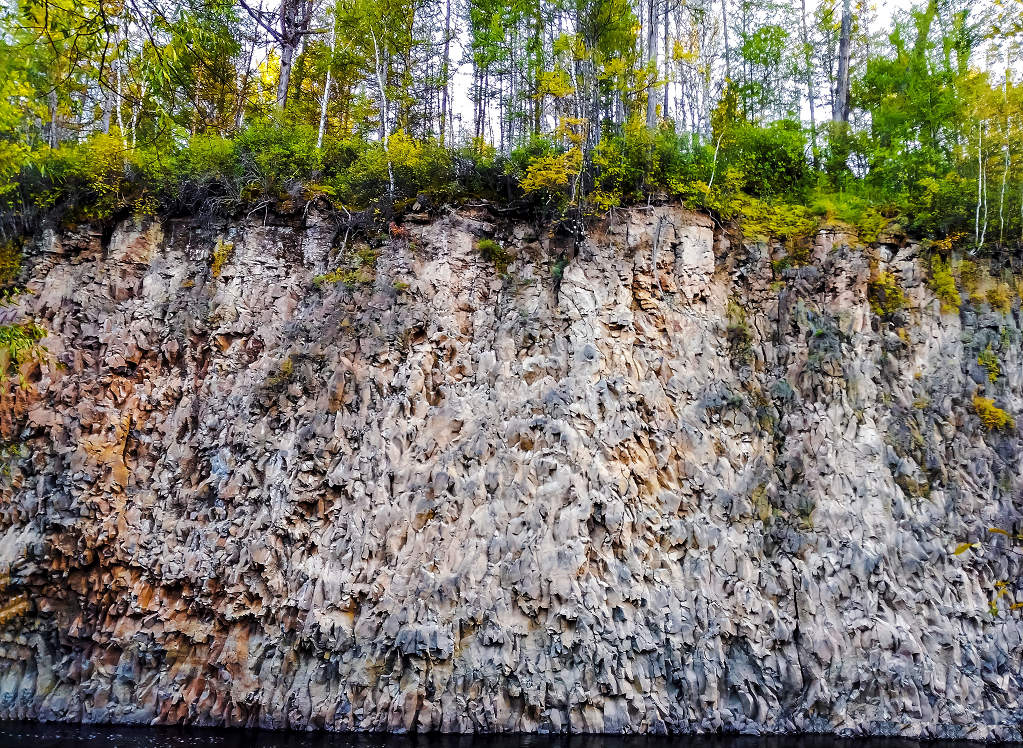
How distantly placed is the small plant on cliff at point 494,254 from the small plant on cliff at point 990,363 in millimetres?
A: 12957

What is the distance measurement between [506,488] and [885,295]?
11855 millimetres

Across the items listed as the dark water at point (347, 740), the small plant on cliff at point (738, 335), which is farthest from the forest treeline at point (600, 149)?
the dark water at point (347, 740)

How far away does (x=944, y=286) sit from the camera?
1683 centimetres

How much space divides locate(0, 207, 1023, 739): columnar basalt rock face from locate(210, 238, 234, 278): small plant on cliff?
7 cm

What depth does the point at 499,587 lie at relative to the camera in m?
13.3

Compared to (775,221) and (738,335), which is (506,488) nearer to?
(738,335)

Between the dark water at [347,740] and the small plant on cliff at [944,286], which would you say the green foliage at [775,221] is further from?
the dark water at [347,740]

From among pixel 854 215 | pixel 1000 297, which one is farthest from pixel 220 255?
pixel 1000 297

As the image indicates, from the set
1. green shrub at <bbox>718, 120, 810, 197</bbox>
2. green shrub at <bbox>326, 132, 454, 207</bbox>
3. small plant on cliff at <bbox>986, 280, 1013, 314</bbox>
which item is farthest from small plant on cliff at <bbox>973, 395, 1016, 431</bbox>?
green shrub at <bbox>326, 132, 454, 207</bbox>

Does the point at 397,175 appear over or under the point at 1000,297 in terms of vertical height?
over

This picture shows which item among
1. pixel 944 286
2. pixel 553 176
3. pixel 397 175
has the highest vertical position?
pixel 397 175

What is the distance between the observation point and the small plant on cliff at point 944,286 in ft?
54.9

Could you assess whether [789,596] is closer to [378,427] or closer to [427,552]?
[427,552]

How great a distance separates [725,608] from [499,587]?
508cm
